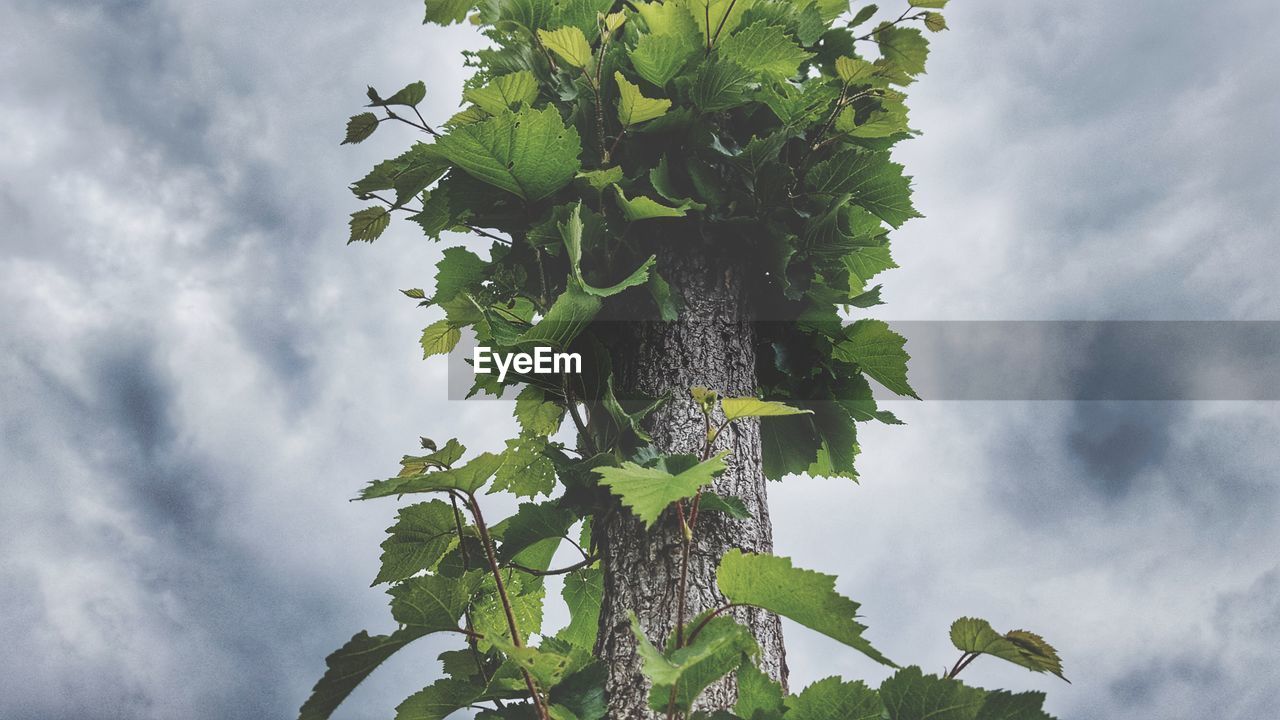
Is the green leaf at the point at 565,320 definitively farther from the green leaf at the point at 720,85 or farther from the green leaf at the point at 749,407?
the green leaf at the point at 720,85

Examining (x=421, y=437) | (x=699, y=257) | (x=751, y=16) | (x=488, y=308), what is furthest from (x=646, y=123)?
(x=421, y=437)

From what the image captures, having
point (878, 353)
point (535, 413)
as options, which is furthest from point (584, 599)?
point (878, 353)

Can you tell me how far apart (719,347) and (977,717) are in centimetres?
80

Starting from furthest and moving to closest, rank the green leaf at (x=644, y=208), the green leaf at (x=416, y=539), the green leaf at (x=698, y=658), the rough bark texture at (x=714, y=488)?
the green leaf at (x=644, y=208)
the green leaf at (x=416, y=539)
the rough bark texture at (x=714, y=488)
the green leaf at (x=698, y=658)

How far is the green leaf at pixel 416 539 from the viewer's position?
1.34 metres

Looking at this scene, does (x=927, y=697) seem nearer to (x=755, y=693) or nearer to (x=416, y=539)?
(x=755, y=693)

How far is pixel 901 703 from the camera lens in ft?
3.20

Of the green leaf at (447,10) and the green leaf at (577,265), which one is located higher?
the green leaf at (447,10)

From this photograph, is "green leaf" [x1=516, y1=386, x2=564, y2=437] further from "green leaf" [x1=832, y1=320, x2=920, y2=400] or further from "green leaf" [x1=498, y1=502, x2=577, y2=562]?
"green leaf" [x1=832, y1=320, x2=920, y2=400]

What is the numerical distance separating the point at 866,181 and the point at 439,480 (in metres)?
1.14

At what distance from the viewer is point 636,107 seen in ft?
5.08

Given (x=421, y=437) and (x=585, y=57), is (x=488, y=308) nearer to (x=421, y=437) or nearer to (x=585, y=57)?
(x=421, y=437)

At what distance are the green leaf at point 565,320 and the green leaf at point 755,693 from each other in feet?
2.02

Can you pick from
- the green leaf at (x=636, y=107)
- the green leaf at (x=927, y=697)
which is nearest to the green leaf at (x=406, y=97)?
the green leaf at (x=636, y=107)
